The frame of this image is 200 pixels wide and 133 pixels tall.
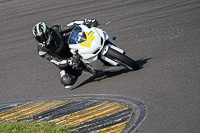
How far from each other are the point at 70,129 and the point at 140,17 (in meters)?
6.29

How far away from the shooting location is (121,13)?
491 inches

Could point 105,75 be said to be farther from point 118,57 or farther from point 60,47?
point 60,47

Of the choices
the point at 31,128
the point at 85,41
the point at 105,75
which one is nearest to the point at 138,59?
the point at 105,75

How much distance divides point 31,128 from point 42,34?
2231 millimetres

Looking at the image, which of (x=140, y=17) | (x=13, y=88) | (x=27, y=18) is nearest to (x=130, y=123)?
(x=13, y=88)

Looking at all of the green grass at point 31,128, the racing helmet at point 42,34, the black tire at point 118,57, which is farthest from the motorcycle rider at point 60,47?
the green grass at point 31,128

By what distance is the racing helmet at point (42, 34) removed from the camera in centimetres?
767

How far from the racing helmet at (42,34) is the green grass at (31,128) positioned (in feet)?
6.34

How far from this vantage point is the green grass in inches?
237

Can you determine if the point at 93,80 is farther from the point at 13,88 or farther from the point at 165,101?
the point at 165,101

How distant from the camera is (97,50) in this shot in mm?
7484

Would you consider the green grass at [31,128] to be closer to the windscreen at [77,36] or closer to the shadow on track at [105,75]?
the windscreen at [77,36]

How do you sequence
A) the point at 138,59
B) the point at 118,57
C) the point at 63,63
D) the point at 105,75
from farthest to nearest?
1. the point at 138,59
2. the point at 105,75
3. the point at 63,63
4. the point at 118,57

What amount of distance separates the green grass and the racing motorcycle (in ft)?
5.99
